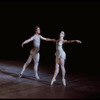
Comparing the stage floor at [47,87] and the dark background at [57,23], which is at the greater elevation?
the dark background at [57,23]

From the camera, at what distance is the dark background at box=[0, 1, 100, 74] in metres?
16.7

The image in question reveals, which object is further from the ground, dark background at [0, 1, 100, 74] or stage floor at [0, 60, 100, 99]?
dark background at [0, 1, 100, 74]

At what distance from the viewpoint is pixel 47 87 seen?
8.05 m

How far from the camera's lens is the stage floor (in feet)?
23.1

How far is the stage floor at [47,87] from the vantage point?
703cm

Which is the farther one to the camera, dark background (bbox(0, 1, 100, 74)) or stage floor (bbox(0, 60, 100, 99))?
dark background (bbox(0, 1, 100, 74))

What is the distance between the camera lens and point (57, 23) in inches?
715

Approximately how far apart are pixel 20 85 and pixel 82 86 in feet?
6.84

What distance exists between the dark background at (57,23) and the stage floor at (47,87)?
217 inches

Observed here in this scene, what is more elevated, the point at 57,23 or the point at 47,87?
the point at 57,23

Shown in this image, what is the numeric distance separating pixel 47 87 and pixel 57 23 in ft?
34.8

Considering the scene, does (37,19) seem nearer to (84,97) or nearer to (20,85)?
(20,85)

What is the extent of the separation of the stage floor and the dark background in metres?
5.50

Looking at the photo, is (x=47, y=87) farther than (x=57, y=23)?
No
